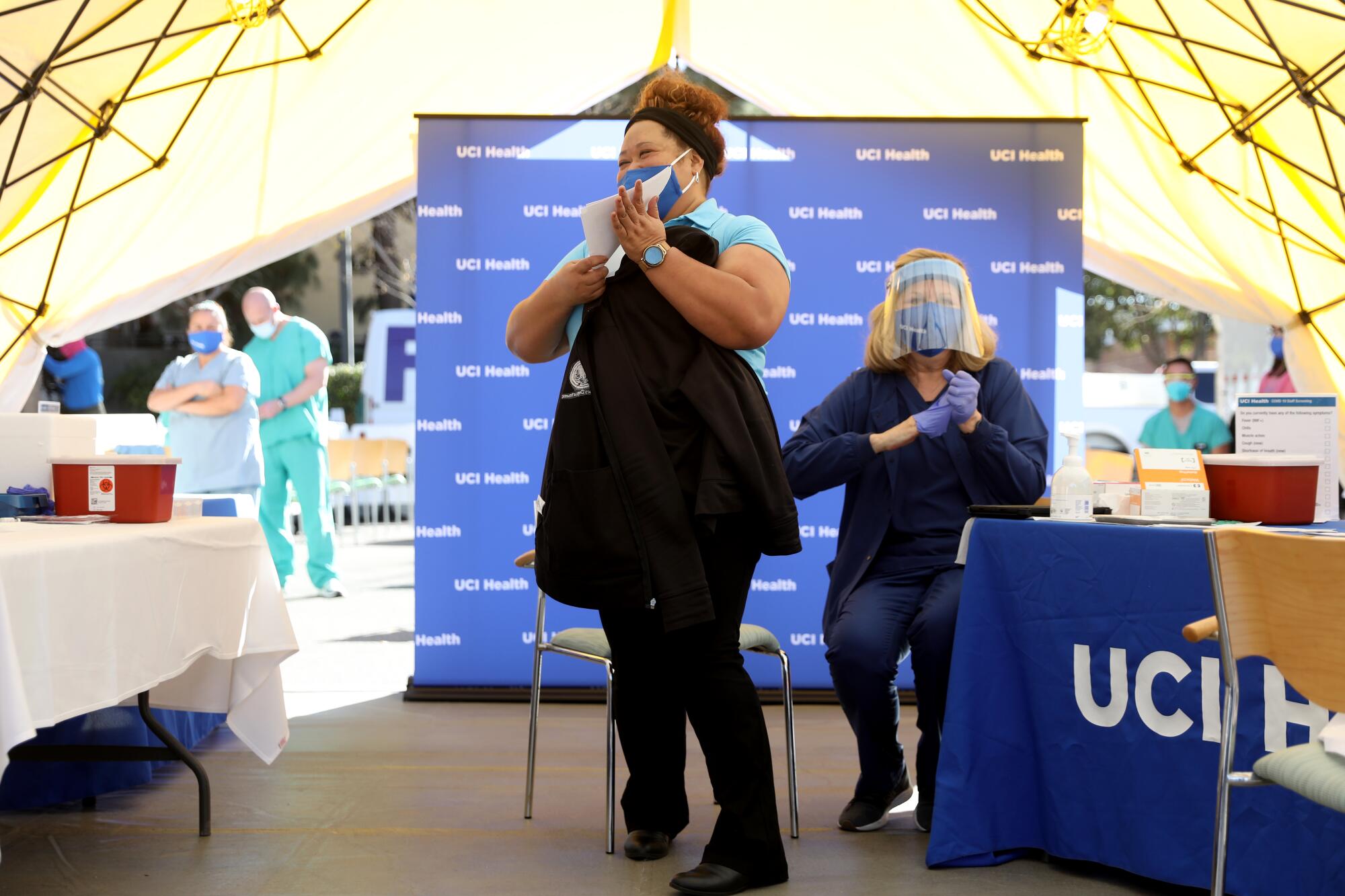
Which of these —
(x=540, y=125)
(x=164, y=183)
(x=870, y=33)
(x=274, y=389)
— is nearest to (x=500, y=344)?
(x=540, y=125)

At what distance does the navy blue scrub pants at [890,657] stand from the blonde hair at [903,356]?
0.47 metres

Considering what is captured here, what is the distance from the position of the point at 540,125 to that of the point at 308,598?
3.55 m

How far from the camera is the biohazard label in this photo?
255cm

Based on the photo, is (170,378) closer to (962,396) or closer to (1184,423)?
(962,396)

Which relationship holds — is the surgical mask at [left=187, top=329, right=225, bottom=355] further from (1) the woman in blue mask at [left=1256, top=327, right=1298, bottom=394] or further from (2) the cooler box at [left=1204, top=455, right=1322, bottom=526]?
(1) the woman in blue mask at [left=1256, top=327, right=1298, bottom=394]

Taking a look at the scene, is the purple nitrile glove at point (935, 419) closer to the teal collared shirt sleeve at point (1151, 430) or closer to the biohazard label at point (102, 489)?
the biohazard label at point (102, 489)

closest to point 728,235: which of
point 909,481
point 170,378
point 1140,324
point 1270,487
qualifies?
point 909,481

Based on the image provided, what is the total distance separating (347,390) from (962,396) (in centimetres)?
1375

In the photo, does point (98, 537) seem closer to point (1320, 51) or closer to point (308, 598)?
point (1320, 51)

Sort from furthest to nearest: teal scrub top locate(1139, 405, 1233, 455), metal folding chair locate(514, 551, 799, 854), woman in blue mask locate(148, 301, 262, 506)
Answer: teal scrub top locate(1139, 405, 1233, 455) → woman in blue mask locate(148, 301, 262, 506) → metal folding chair locate(514, 551, 799, 854)

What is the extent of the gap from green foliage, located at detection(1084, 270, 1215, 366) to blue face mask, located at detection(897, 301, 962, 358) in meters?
16.4

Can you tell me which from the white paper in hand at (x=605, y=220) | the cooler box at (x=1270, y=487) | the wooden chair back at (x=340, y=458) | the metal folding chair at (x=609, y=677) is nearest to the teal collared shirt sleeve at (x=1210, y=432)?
the cooler box at (x=1270, y=487)

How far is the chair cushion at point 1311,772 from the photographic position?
5.21 ft

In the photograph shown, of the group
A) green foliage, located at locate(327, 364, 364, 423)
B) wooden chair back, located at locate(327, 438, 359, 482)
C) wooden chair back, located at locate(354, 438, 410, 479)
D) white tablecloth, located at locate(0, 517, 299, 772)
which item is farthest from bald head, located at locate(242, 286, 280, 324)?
green foliage, located at locate(327, 364, 364, 423)
